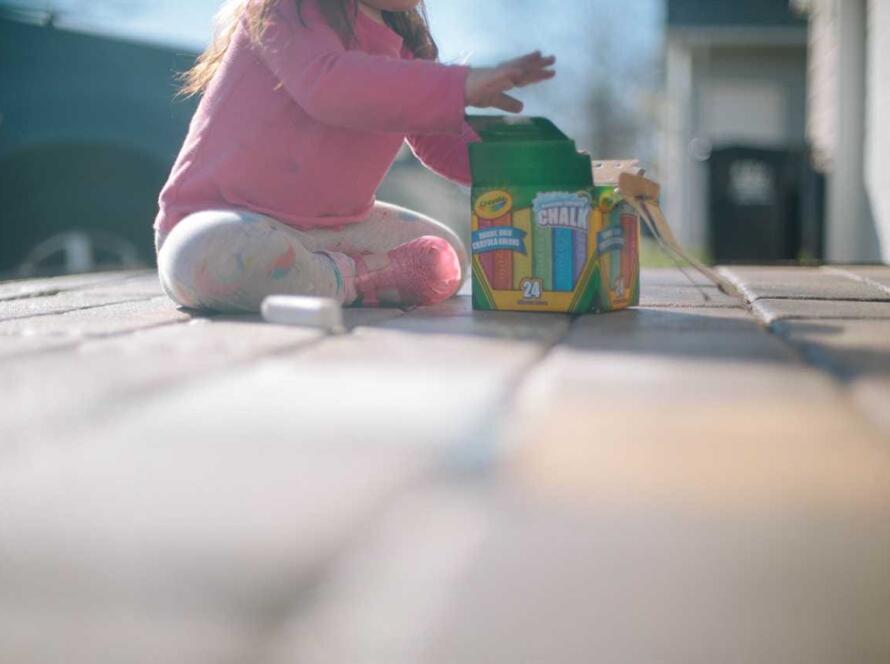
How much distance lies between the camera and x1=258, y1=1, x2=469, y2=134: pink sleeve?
2062mm

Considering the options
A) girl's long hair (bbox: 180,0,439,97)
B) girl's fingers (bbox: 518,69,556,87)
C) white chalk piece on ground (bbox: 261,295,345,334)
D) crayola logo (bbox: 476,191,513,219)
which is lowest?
white chalk piece on ground (bbox: 261,295,345,334)

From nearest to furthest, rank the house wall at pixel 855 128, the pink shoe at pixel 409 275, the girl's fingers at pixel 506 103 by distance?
1. the girl's fingers at pixel 506 103
2. the pink shoe at pixel 409 275
3. the house wall at pixel 855 128

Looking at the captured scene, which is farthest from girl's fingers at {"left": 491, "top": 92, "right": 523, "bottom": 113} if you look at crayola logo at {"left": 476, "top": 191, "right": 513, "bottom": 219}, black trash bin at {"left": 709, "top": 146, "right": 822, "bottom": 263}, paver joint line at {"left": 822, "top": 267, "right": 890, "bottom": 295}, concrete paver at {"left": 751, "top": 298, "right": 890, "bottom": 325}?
black trash bin at {"left": 709, "top": 146, "right": 822, "bottom": 263}

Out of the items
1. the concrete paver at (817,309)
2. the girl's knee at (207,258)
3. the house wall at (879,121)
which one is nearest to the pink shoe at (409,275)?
the girl's knee at (207,258)

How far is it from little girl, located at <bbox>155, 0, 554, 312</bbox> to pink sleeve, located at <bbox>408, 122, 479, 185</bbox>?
11 millimetres

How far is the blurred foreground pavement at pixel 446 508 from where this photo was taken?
0.64 m

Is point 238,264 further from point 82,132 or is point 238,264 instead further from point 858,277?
point 82,132

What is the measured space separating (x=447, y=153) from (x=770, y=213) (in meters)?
4.66

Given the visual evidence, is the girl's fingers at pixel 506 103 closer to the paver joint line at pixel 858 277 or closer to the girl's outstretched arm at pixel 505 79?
the girl's outstretched arm at pixel 505 79

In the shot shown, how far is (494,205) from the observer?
2.17m

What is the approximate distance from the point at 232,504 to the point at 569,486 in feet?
0.88

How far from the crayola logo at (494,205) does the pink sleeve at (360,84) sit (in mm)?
155

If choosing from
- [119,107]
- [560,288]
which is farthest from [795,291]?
[119,107]

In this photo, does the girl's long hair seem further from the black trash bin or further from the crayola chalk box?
the black trash bin
